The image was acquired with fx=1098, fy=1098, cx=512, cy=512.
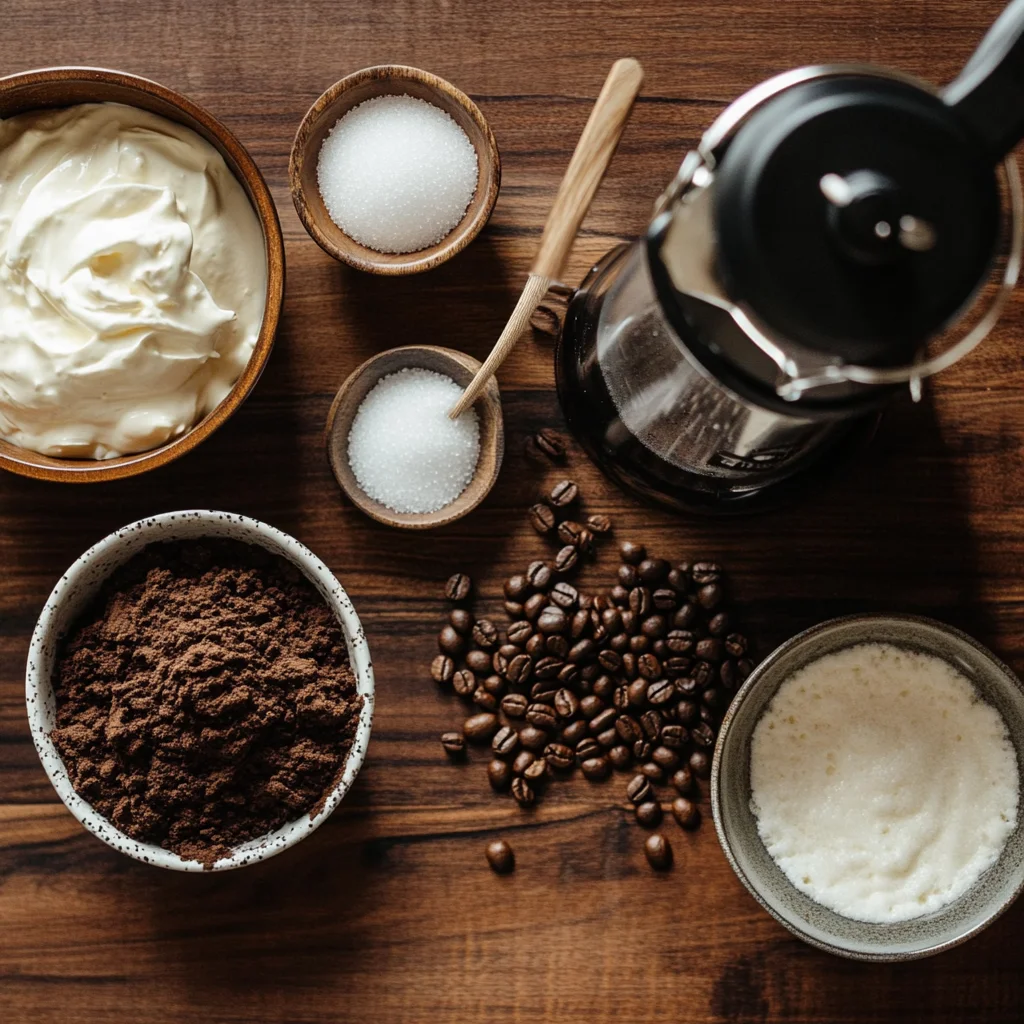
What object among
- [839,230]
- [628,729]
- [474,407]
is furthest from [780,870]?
[839,230]

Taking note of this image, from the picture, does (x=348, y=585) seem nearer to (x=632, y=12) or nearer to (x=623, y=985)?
(x=623, y=985)

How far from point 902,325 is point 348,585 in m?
0.76

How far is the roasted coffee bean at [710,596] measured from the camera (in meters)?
1.29

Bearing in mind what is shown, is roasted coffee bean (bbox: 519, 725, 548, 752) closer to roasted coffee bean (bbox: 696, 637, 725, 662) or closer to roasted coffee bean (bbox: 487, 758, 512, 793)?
roasted coffee bean (bbox: 487, 758, 512, 793)

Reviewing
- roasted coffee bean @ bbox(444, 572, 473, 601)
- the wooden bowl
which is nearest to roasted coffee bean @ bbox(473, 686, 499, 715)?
roasted coffee bean @ bbox(444, 572, 473, 601)

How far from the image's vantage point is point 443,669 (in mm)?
1292

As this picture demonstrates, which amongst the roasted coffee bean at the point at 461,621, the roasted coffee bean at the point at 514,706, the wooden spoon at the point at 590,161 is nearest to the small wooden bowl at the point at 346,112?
the wooden spoon at the point at 590,161

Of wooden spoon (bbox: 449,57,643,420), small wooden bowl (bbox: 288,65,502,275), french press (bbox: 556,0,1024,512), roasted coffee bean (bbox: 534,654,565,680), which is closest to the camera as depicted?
french press (bbox: 556,0,1024,512)

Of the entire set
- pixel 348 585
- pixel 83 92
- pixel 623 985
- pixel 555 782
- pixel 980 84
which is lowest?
pixel 623 985

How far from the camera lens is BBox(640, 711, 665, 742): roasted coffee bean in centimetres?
130

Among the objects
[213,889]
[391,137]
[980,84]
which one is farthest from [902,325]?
[213,889]

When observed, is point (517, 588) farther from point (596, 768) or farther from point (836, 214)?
point (836, 214)

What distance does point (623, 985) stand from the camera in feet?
4.30

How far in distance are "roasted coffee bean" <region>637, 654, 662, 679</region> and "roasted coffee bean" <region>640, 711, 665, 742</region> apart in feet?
0.15
